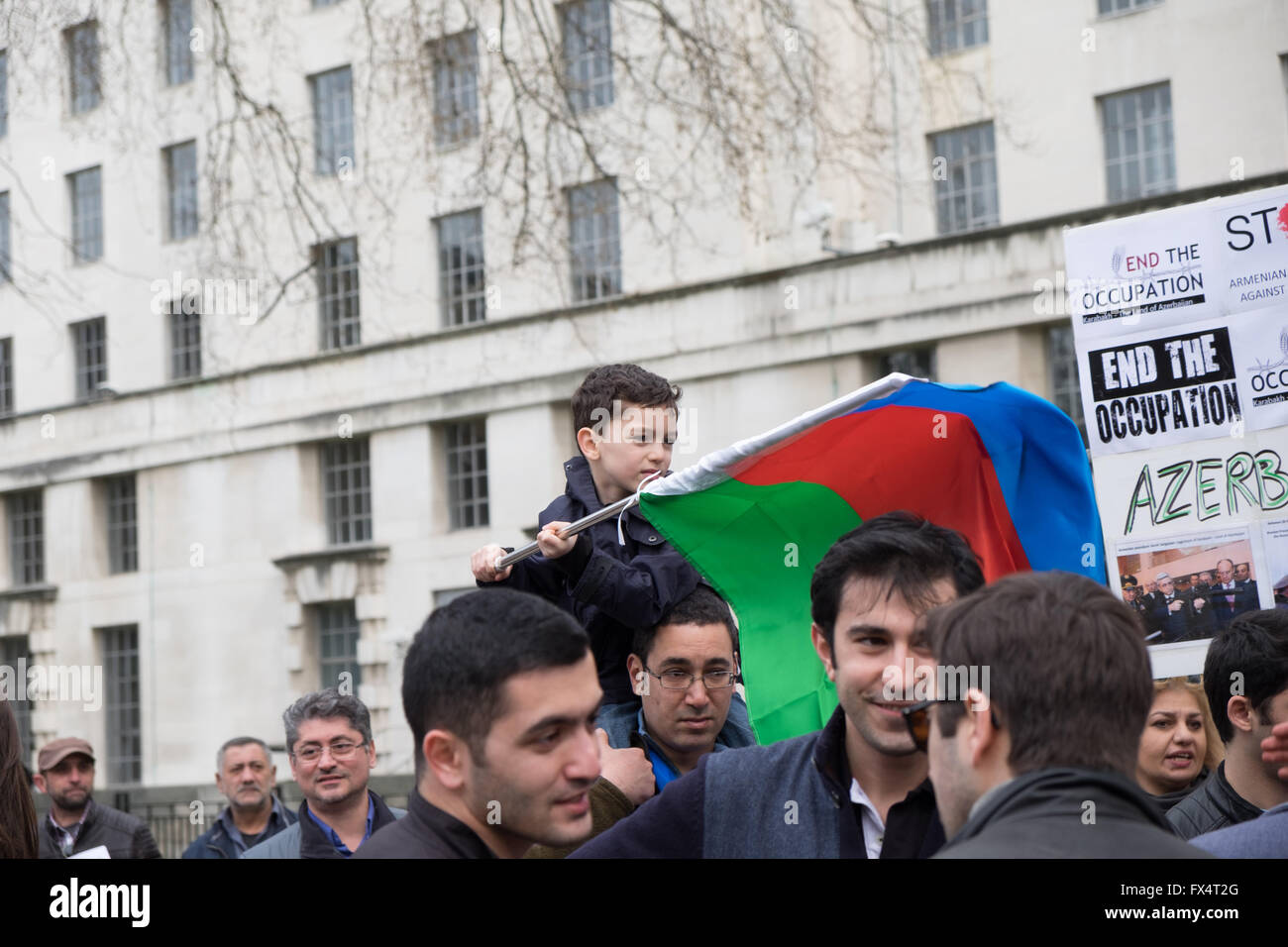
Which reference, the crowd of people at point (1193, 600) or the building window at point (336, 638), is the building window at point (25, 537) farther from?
the crowd of people at point (1193, 600)

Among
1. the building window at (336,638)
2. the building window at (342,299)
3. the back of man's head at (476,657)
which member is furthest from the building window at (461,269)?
the back of man's head at (476,657)

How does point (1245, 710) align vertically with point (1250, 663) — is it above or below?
below

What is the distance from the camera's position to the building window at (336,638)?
35.7 metres

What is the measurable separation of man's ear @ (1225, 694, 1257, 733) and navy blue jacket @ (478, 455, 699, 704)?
1.67 meters

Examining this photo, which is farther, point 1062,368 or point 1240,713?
point 1062,368

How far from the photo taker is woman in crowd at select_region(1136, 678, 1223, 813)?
6.96 m

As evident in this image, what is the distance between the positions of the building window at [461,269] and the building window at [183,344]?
684 centimetres

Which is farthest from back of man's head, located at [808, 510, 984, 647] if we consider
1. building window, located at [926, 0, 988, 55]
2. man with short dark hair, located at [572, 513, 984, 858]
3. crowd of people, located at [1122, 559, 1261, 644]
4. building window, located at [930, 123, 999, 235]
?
building window, located at [926, 0, 988, 55]

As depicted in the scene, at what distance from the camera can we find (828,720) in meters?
4.61

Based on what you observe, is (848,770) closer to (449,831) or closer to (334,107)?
(449,831)

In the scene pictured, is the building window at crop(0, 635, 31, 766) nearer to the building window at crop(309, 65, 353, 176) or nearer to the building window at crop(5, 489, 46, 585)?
the building window at crop(5, 489, 46, 585)

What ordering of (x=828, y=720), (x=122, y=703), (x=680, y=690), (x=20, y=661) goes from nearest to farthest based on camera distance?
(x=828, y=720)
(x=680, y=690)
(x=122, y=703)
(x=20, y=661)

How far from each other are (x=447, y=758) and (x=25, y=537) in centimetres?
4092

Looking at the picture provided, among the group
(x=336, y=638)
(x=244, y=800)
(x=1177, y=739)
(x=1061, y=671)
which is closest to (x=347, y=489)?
(x=336, y=638)
